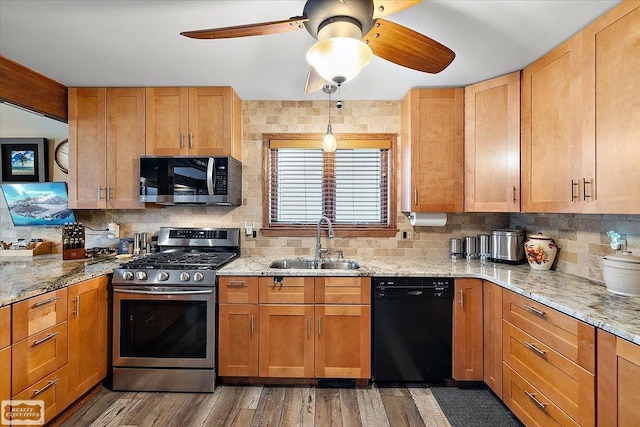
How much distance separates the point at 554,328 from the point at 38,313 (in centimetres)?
287

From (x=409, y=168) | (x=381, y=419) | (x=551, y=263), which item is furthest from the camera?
(x=409, y=168)

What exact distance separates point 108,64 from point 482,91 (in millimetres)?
2961

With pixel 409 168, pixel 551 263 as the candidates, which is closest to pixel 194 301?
pixel 409 168

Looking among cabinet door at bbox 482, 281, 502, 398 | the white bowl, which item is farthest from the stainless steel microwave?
the white bowl

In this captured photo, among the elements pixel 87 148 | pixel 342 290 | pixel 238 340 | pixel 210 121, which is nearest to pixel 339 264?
pixel 342 290

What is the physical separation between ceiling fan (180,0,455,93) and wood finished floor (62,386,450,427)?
6.83 feet

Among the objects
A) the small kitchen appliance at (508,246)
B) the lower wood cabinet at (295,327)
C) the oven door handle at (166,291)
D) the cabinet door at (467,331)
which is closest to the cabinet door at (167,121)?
the oven door handle at (166,291)

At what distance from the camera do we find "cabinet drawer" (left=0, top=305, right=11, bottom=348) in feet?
4.92

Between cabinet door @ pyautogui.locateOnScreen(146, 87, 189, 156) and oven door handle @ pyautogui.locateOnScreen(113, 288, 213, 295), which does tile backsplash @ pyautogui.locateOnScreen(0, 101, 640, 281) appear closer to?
cabinet door @ pyautogui.locateOnScreen(146, 87, 189, 156)

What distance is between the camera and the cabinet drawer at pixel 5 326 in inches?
59.1

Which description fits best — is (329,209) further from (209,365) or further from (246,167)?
(209,365)

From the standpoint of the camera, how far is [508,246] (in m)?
2.51

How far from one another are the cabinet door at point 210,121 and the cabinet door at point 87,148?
2.65 feet

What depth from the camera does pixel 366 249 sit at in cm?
297
